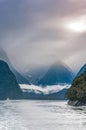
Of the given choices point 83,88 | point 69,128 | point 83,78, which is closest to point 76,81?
point 83,78

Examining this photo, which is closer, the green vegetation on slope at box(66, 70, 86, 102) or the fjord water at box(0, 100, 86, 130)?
the fjord water at box(0, 100, 86, 130)

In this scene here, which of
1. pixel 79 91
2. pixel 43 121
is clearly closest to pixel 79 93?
pixel 79 91

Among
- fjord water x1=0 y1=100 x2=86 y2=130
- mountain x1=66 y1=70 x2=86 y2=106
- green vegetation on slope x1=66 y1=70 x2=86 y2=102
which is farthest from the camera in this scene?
mountain x1=66 y1=70 x2=86 y2=106

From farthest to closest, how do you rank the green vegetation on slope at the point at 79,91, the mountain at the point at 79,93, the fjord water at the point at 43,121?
the mountain at the point at 79,93, the green vegetation on slope at the point at 79,91, the fjord water at the point at 43,121

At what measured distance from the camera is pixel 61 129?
53000mm

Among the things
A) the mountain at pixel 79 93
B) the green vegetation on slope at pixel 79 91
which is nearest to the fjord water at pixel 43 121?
the green vegetation on slope at pixel 79 91

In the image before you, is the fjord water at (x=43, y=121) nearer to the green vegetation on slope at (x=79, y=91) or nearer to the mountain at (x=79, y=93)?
the green vegetation on slope at (x=79, y=91)

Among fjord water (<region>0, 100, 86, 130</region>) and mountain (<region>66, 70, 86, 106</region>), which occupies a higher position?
fjord water (<region>0, 100, 86, 130</region>)

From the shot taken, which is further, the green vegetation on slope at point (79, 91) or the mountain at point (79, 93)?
the mountain at point (79, 93)

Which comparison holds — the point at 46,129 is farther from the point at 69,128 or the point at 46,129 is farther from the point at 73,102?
the point at 73,102

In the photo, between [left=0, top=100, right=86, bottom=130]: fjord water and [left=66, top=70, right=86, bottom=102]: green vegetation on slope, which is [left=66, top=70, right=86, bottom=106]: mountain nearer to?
[left=66, top=70, right=86, bottom=102]: green vegetation on slope

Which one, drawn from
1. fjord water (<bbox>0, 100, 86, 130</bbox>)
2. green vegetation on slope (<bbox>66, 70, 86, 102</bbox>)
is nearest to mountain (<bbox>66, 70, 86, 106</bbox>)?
green vegetation on slope (<bbox>66, 70, 86, 102</bbox>)

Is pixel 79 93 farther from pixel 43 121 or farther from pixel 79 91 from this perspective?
pixel 43 121

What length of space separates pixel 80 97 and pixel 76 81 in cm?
2608
